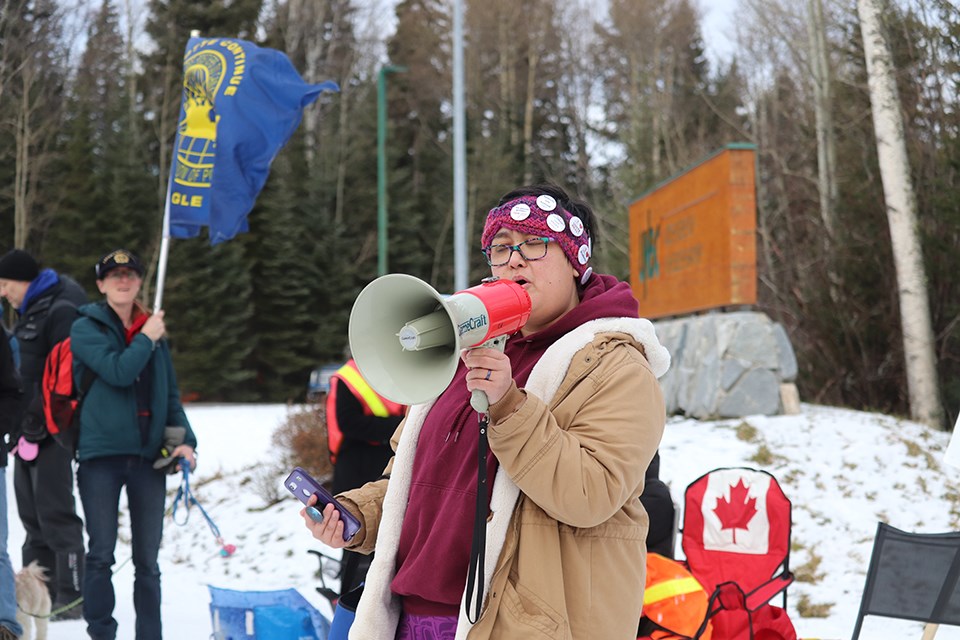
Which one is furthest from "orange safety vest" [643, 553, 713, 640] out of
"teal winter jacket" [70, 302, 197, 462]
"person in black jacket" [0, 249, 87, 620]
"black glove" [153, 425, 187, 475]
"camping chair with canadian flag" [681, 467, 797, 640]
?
"person in black jacket" [0, 249, 87, 620]

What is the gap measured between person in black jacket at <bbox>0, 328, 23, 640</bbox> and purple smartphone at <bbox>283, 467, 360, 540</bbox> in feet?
9.06

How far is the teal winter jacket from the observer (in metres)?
4.66

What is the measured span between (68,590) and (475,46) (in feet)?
102

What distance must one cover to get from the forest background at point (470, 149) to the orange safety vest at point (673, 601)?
8.30 m

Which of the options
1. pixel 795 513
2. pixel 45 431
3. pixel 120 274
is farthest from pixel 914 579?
pixel 45 431

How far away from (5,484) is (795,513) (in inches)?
217

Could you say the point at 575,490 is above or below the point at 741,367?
below

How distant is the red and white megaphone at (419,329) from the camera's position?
184cm

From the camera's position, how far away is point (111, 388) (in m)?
4.78

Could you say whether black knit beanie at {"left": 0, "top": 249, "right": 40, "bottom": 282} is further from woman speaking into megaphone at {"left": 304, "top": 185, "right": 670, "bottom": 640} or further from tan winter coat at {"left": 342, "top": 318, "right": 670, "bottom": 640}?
tan winter coat at {"left": 342, "top": 318, "right": 670, "bottom": 640}

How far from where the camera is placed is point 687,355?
36.0 feet

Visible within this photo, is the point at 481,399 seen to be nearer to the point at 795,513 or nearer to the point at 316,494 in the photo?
Result: the point at 316,494

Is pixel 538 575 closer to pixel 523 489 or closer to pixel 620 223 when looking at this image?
pixel 523 489

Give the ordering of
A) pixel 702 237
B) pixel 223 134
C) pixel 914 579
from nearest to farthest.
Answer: pixel 914 579
pixel 223 134
pixel 702 237
